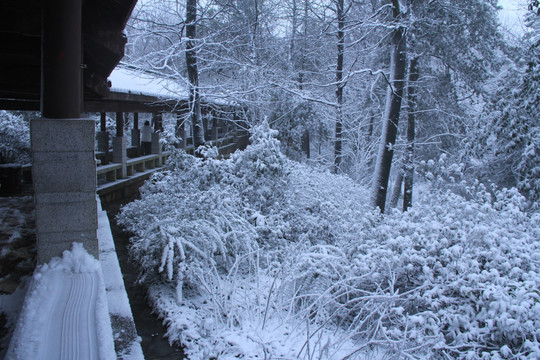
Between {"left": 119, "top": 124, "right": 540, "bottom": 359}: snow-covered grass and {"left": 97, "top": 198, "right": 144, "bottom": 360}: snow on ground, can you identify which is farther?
{"left": 119, "top": 124, "right": 540, "bottom": 359}: snow-covered grass

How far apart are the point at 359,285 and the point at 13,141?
36.8 ft

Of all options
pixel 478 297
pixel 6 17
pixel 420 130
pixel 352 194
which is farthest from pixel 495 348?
pixel 420 130

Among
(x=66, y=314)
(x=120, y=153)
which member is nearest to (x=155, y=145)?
(x=120, y=153)

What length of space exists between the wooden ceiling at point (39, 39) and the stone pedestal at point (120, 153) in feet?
15.3

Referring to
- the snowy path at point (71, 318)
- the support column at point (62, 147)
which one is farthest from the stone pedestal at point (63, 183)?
the snowy path at point (71, 318)

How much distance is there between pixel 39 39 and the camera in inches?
175

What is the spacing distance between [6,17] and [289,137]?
1793 cm

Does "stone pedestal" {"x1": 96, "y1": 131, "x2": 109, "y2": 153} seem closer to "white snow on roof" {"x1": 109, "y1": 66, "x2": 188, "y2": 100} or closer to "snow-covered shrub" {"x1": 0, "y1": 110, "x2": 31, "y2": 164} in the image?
"white snow on roof" {"x1": 109, "y1": 66, "x2": 188, "y2": 100}

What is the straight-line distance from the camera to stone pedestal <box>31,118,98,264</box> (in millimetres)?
3084

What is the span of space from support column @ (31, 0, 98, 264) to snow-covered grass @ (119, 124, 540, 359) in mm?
1930

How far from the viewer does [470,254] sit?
4.61 m

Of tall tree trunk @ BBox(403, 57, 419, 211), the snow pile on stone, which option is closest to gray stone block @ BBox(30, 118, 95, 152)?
the snow pile on stone

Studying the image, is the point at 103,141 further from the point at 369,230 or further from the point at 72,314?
the point at 72,314

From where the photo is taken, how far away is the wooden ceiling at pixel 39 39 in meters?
3.67
